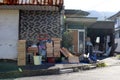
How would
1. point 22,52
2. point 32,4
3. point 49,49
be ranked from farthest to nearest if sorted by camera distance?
point 49,49 < point 32,4 < point 22,52

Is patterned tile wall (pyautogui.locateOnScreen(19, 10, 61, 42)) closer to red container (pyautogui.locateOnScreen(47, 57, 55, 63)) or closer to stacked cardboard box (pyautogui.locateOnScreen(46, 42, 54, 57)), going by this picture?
stacked cardboard box (pyautogui.locateOnScreen(46, 42, 54, 57))

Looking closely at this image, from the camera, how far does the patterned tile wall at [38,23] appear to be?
21.1 meters

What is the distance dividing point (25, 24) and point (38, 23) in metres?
0.86

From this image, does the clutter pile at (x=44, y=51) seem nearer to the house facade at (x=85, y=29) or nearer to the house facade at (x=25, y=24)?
the house facade at (x=25, y=24)

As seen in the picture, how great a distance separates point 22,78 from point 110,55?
18.2m

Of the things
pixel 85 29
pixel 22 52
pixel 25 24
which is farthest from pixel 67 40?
pixel 85 29

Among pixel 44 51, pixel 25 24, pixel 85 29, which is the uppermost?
pixel 25 24

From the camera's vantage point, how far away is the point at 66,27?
92.2 ft

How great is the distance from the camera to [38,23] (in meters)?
21.2

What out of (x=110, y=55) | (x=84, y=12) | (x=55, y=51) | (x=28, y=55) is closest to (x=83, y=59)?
(x=55, y=51)

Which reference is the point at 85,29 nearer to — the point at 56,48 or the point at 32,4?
the point at 56,48

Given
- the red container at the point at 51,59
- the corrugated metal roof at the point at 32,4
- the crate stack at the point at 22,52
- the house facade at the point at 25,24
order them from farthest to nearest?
the house facade at the point at 25,24
the red container at the point at 51,59
the corrugated metal roof at the point at 32,4
the crate stack at the point at 22,52

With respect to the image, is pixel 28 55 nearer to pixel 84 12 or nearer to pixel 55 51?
pixel 55 51

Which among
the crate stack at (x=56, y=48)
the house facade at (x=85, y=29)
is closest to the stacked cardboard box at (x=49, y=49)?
the crate stack at (x=56, y=48)
